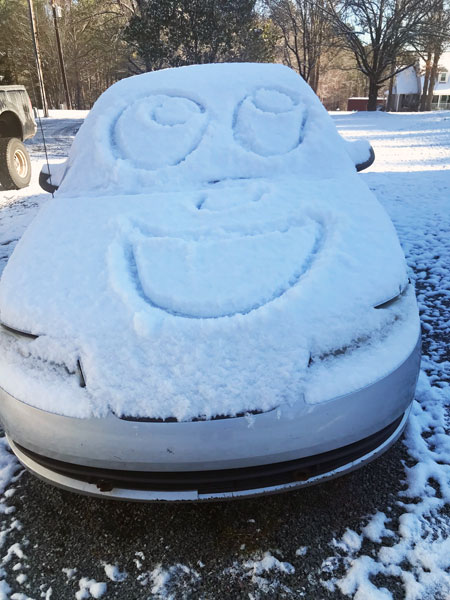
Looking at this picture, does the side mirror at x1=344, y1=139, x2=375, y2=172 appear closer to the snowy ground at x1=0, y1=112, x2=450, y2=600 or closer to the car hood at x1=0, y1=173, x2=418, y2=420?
the car hood at x1=0, y1=173, x2=418, y2=420

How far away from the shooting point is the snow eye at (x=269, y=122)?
8.34 feet

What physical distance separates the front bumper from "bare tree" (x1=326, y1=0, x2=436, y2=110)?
2884cm

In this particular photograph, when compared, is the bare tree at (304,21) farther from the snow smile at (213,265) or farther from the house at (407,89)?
the snow smile at (213,265)

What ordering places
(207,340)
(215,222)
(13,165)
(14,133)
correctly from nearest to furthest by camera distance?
(207,340)
(215,222)
(13,165)
(14,133)

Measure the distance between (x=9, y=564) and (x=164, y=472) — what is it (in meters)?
0.68

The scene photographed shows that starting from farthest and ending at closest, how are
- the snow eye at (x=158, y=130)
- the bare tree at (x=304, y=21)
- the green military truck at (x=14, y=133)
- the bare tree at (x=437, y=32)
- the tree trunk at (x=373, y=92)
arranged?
the bare tree at (x=304, y=21)
the tree trunk at (x=373, y=92)
the bare tree at (x=437, y=32)
the green military truck at (x=14, y=133)
the snow eye at (x=158, y=130)

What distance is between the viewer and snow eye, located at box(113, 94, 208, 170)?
2.50 m

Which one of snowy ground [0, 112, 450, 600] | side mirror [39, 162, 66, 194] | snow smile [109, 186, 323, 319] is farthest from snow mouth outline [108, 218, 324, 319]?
side mirror [39, 162, 66, 194]

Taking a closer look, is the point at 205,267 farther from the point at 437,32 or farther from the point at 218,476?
the point at 437,32

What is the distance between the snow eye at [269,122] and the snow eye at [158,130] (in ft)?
0.79

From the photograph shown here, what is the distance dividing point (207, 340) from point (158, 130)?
1.58 m

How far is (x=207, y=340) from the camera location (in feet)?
4.85

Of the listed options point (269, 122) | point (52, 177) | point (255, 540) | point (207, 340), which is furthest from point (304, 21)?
point (255, 540)

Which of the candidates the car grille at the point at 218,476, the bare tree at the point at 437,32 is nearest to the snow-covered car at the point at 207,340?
the car grille at the point at 218,476
